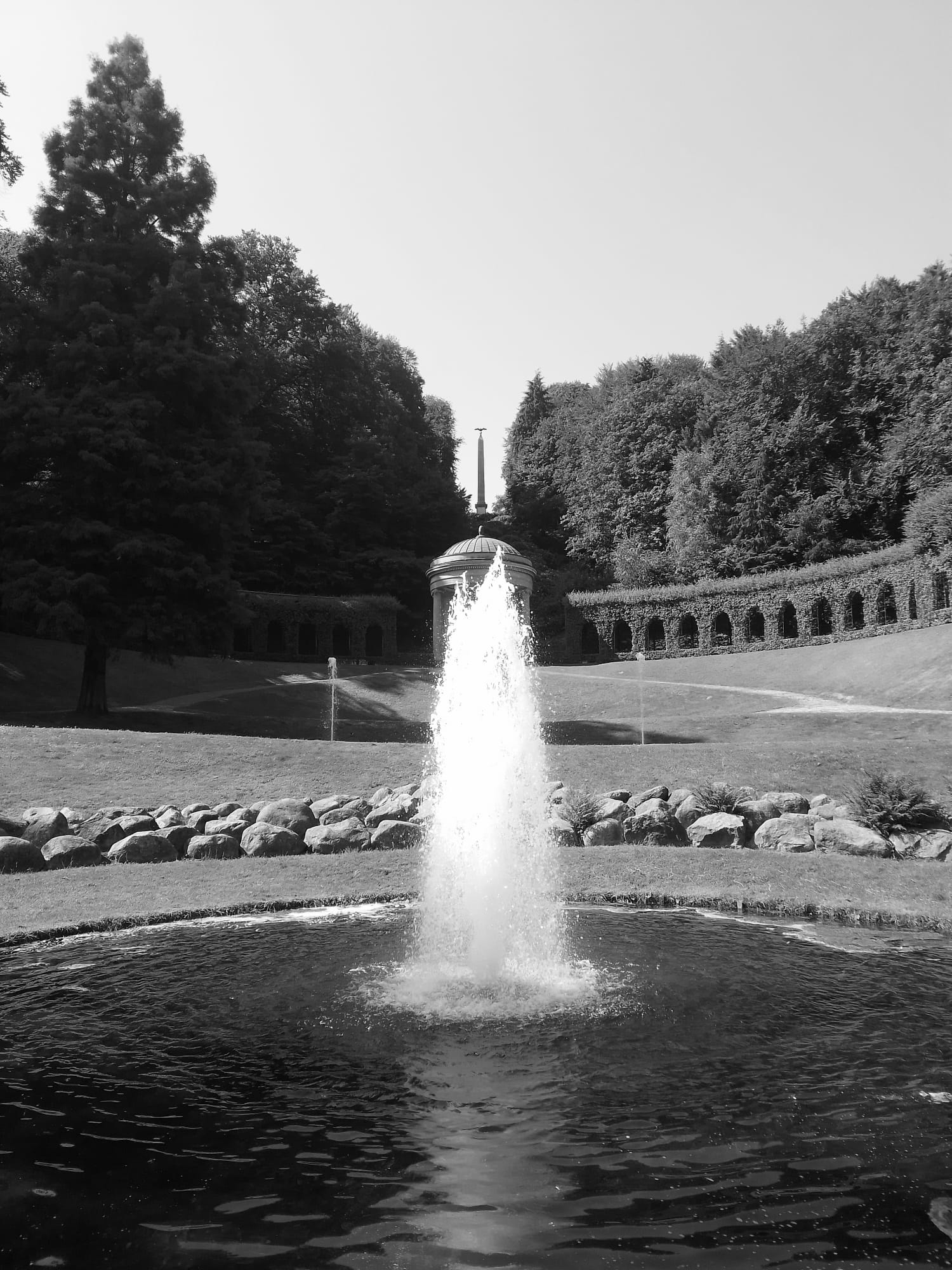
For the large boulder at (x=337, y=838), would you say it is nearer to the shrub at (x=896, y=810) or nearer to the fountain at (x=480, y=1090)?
the fountain at (x=480, y=1090)

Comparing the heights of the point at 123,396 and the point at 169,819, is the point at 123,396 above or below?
above

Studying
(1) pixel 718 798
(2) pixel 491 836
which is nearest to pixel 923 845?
(1) pixel 718 798

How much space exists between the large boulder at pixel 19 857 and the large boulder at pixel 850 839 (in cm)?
1047

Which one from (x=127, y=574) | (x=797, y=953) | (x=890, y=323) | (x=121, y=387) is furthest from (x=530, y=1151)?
(x=890, y=323)

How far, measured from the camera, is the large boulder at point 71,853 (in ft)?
39.9

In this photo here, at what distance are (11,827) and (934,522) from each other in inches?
1333

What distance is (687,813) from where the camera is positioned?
46.1 feet

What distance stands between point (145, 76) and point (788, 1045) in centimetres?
3210

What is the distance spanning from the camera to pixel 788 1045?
19.6 ft

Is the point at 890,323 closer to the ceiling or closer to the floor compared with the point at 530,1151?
closer to the ceiling

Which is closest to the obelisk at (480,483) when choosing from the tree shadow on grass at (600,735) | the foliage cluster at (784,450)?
the foliage cluster at (784,450)

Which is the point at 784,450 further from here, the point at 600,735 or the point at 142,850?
the point at 142,850

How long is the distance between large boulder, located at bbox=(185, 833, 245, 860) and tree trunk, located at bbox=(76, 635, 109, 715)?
14281 millimetres

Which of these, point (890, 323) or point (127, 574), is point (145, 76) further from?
point (890, 323)
